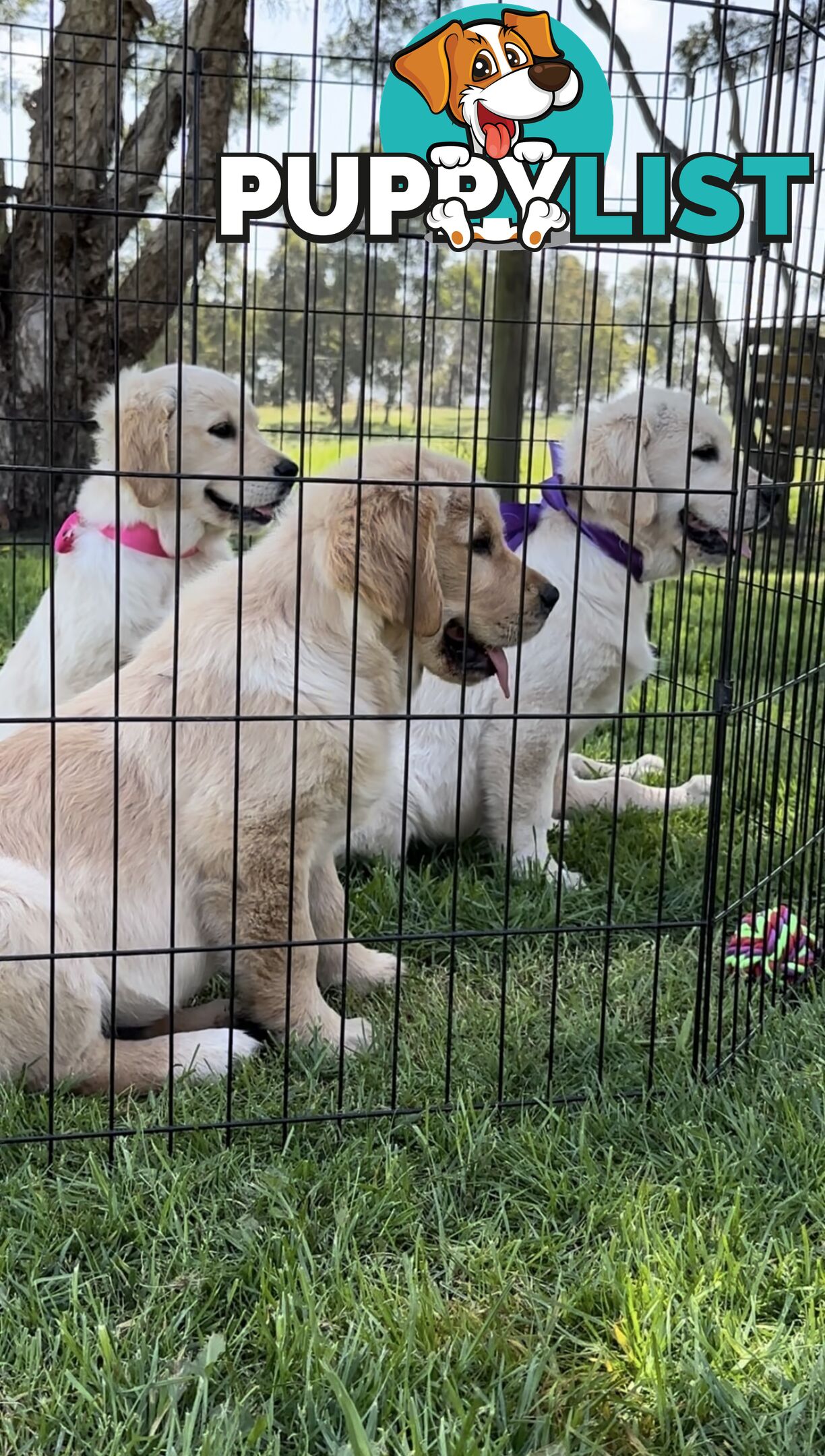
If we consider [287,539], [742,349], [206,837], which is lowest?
[206,837]

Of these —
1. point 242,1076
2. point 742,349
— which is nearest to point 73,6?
point 742,349

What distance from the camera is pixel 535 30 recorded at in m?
3.46

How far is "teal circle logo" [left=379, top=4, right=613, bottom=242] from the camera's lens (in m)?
2.61

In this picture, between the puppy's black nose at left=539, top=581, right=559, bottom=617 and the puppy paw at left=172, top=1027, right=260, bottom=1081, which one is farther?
the puppy's black nose at left=539, top=581, right=559, bottom=617

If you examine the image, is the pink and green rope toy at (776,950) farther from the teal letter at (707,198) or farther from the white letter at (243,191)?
the white letter at (243,191)

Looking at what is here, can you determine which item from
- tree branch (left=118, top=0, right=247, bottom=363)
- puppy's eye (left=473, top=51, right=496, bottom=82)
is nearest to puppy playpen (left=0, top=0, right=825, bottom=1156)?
tree branch (left=118, top=0, right=247, bottom=363)

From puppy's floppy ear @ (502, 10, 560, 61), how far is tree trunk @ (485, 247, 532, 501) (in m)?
2.42

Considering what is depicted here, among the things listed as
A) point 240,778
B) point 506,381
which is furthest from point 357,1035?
point 506,381

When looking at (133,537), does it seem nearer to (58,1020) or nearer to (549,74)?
(549,74)

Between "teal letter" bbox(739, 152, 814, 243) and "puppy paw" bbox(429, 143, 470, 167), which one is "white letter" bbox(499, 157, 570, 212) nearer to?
"puppy paw" bbox(429, 143, 470, 167)

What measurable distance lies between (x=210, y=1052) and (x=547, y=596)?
1.36m

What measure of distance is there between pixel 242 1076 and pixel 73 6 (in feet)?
23.6

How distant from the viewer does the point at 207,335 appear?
10664 millimetres

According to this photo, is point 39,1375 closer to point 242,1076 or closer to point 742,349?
point 242,1076
